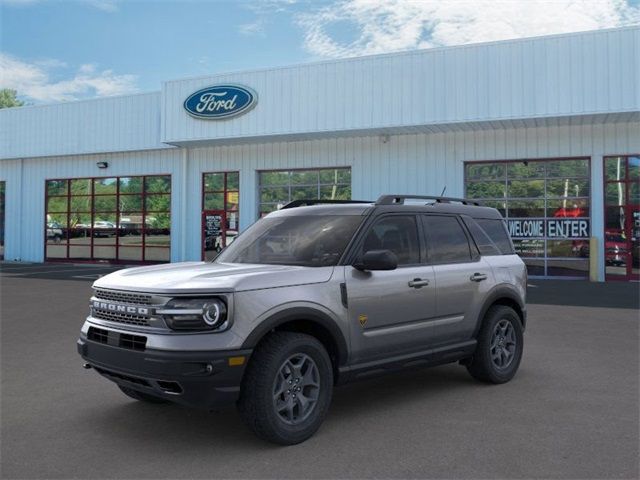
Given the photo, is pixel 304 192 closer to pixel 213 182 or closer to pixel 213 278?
pixel 213 182

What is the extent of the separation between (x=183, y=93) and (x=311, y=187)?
5.76 m

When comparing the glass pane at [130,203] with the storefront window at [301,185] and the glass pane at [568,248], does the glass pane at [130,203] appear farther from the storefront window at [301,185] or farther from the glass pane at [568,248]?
the glass pane at [568,248]

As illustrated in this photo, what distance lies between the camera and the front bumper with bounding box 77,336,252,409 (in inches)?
160

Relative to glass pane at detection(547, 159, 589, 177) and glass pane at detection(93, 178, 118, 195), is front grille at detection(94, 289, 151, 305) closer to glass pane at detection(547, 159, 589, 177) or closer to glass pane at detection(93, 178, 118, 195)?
glass pane at detection(547, 159, 589, 177)

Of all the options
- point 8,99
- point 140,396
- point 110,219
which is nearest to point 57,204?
point 110,219

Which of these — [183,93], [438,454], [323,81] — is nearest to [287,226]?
[438,454]

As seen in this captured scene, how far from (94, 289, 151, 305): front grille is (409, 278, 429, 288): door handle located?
224 centimetres

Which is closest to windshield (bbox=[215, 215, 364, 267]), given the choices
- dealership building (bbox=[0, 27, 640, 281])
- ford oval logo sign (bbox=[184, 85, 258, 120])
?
dealership building (bbox=[0, 27, 640, 281])

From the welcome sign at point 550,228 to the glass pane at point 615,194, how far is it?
893 mm

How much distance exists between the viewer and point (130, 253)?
25.3 meters

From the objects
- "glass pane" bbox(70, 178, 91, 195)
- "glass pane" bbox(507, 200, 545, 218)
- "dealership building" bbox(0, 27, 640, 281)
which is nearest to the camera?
"dealership building" bbox(0, 27, 640, 281)

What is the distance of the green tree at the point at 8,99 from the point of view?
75.7 metres

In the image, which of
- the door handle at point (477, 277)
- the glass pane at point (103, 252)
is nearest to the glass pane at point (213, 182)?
the glass pane at point (103, 252)

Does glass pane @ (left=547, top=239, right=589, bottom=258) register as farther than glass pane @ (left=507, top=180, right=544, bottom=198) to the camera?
No
